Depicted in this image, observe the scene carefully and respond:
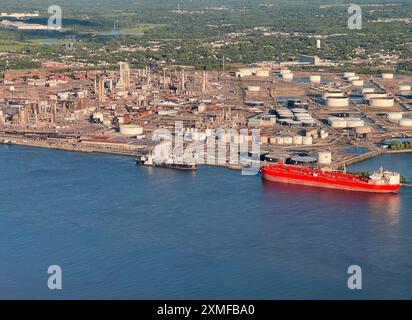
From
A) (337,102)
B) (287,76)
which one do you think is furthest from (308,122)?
(287,76)

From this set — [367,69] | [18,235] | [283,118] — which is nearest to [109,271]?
[18,235]

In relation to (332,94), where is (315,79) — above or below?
above

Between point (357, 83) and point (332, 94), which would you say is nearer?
point (332, 94)

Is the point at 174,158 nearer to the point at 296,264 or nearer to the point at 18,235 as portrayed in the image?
the point at 18,235

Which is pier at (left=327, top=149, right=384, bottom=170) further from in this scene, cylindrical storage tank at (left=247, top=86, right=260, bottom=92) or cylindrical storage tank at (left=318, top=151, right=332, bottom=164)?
cylindrical storage tank at (left=247, top=86, right=260, bottom=92)

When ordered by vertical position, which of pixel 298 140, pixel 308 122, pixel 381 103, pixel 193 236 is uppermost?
pixel 381 103

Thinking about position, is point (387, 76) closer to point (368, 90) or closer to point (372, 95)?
point (368, 90)
